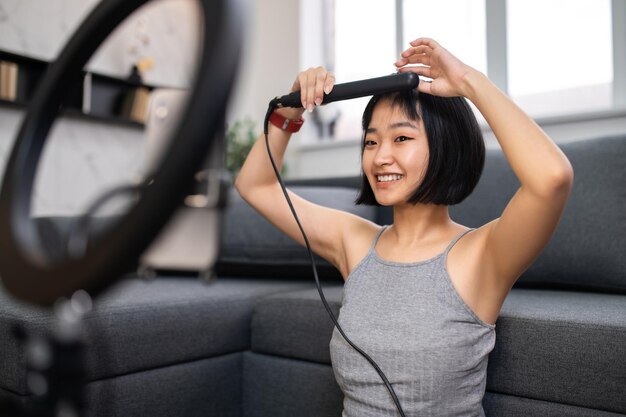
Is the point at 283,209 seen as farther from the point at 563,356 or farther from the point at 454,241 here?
the point at 563,356

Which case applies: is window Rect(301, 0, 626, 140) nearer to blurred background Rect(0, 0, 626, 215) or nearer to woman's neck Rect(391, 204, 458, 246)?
blurred background Rect(0, 0, 626, 215)

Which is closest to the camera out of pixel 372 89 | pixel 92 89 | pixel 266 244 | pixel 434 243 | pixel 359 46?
pixel 372 89

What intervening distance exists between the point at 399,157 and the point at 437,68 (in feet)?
0.51

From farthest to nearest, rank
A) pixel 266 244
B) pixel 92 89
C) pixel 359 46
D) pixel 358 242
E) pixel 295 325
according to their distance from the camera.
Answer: pixel 359 46, pixel 92 89, pixel 266 244, pixel 295 325, pixel 358 242

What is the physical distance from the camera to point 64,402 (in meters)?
0.33

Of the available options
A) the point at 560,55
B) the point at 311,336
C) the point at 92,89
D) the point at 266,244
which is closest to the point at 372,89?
the point at 311,336

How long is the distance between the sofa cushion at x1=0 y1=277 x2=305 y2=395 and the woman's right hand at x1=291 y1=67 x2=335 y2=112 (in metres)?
0.47

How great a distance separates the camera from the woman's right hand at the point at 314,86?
33.1 inches

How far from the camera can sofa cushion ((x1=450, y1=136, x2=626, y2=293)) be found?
1391 mm

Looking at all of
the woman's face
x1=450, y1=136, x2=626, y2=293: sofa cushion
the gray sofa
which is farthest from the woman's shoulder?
x1=450, y1=136, x2=626, y2=293: sofa cushion

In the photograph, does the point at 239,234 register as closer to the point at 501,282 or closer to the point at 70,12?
the point at 501,282

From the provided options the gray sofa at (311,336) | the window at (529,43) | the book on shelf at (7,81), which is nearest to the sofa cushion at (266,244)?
the gray sofa at (311,336)

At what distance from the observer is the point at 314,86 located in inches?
33.9

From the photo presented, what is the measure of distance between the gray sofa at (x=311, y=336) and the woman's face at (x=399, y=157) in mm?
363
